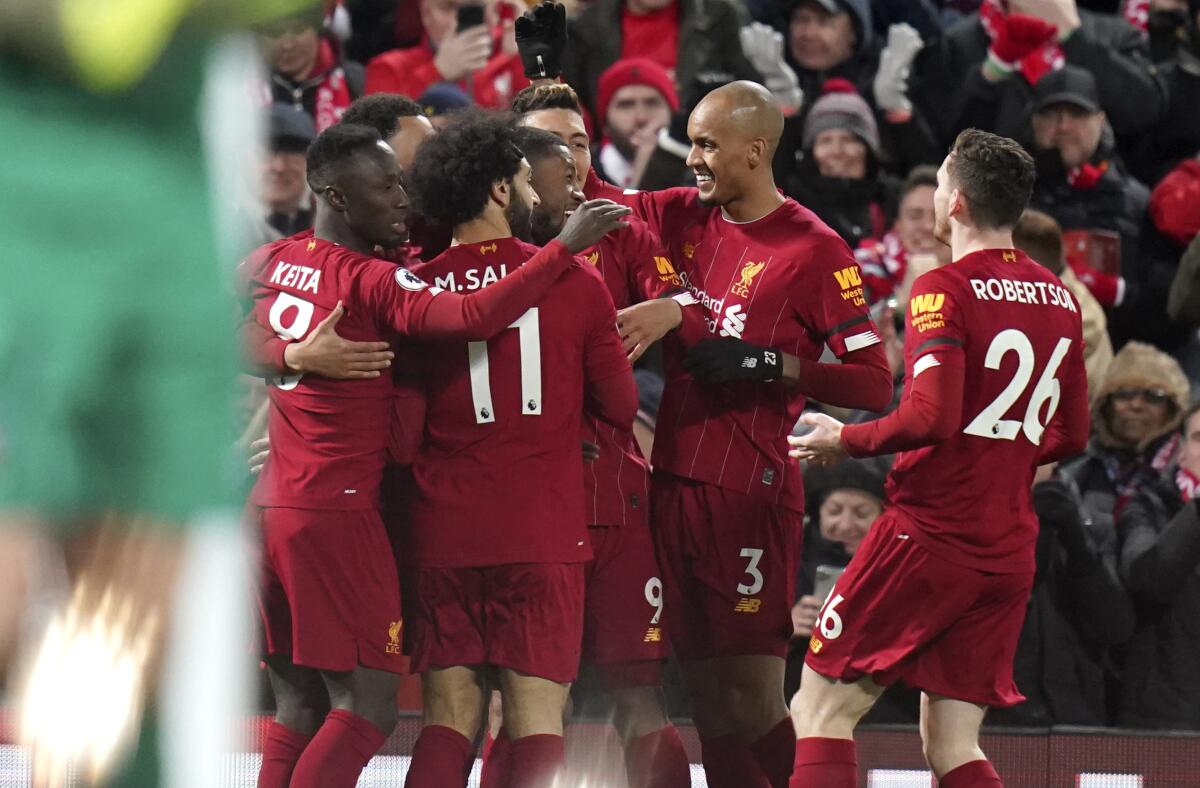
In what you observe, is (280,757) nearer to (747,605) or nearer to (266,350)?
(266,350)

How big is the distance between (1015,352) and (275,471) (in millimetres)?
1860

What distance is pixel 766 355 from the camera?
475 cm

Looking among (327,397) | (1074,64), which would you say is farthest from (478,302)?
(1074,64)

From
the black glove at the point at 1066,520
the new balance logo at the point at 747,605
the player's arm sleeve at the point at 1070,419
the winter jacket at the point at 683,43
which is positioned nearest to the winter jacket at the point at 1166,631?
the black glove at the point at 1066,520

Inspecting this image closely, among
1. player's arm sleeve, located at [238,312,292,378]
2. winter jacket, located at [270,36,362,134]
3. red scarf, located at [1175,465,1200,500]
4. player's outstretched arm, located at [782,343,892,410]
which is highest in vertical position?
winter jacket, located at [270,36,362,134]

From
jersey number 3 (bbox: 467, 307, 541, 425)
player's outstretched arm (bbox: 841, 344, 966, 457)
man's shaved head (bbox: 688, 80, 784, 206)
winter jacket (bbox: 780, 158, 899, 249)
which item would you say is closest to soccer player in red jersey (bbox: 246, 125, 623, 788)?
jersey number 3 (bbox: 467, 307, 541, 425)

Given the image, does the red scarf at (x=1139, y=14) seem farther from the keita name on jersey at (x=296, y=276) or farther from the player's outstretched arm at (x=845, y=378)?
the keita name on jersey at (x=296, y=276)

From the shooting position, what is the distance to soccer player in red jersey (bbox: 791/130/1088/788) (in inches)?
176

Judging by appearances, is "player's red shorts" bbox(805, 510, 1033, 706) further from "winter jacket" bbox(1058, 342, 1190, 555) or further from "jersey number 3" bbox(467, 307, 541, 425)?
"winter jacket" bbox(1058, 342, 1190, 555)

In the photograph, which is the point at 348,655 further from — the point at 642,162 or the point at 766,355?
the point at 642,162

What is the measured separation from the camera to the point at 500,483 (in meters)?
4.43

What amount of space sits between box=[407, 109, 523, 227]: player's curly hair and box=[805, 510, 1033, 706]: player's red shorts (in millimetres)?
1334

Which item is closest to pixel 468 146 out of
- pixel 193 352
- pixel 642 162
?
pixel 193 352

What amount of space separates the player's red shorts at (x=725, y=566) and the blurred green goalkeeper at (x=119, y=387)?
3.17 metres
